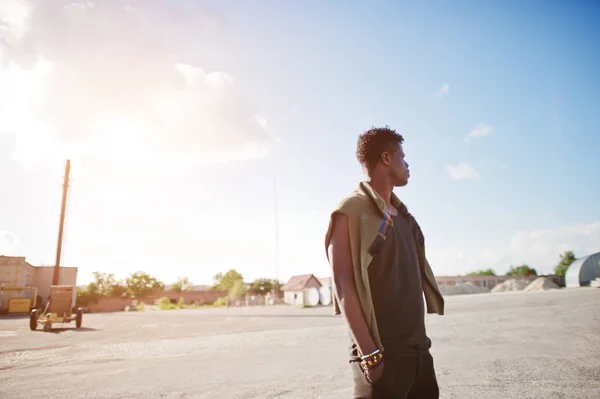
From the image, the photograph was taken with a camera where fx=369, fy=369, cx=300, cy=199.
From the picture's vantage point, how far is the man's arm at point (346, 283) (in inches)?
68.6

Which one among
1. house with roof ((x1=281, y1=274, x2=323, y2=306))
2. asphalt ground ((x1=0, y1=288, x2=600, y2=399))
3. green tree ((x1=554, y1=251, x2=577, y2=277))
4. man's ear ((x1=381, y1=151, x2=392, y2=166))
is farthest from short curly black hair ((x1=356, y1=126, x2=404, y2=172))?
green tree ((x1=554, y1=251, x2=577, y2=277))

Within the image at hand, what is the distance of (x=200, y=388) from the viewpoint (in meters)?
5.05

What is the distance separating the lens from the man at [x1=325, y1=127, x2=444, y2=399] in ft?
5.76

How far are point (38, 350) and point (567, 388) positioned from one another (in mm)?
11308

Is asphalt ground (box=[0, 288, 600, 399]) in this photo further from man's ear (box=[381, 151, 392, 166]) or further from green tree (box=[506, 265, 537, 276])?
green tree (box=[506, 265, 537, 276])

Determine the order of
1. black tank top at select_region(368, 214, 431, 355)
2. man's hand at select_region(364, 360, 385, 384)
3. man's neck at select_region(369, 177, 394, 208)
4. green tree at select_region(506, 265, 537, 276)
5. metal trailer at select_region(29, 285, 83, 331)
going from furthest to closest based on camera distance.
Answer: green tree at select_region(506, 265, 537, 276)
metal trailer at select_region(29, 285, 83, 331)
man's neck at select_region(369, 177, 394, 208)
black tank top at select_region(368, 214, 431, 355)
man's hand at select_region(364, 360, 385, 384)

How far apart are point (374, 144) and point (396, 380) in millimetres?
1310

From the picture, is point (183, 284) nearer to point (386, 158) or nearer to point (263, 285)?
point (263, 285)

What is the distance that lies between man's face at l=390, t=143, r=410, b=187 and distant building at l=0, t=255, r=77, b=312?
42877 mm

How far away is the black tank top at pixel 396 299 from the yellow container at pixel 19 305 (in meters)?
41.1

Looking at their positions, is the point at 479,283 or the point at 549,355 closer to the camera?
the point at 549,355

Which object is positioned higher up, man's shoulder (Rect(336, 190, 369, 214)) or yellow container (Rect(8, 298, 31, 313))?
man's shoulder (Rect(336, 190, 369, 214))

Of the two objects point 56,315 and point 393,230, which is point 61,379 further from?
point 56,315

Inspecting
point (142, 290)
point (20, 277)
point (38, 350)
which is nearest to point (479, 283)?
point (142, 290)
